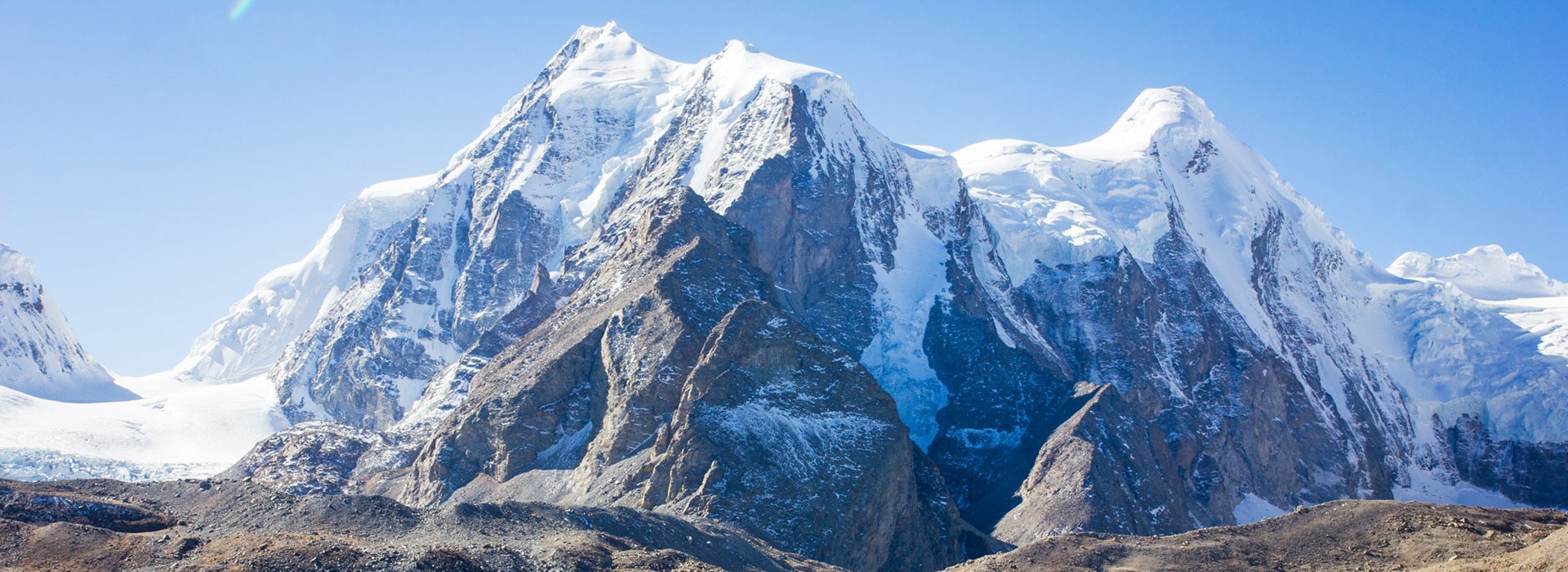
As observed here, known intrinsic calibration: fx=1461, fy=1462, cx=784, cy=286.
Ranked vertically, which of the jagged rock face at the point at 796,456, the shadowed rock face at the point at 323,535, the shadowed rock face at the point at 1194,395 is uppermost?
the shadowed rock face at the point at 1194,395

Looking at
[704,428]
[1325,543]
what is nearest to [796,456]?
[704,428]

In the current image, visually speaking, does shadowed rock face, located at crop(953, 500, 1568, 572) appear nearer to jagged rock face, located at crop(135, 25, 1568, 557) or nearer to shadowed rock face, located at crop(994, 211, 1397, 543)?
jagged rock face, located at crop(135, 25, 1568, 557)

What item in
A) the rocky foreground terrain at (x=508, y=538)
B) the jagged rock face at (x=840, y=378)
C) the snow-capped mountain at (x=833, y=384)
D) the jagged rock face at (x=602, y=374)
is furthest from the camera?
the jagged rock face at (x=602, y=374)

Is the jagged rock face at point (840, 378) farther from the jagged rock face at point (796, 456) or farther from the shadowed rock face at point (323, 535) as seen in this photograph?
the shadowed rock face at point (323, 535)

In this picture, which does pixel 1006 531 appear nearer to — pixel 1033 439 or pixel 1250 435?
pixel 1033 439

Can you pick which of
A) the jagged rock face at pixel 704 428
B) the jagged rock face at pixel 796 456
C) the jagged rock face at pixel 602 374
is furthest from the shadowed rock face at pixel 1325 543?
the jagged rock face at pixel 602 374

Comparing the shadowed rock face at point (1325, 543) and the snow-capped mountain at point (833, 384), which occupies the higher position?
the snow-capped mountain at point (833, 384)

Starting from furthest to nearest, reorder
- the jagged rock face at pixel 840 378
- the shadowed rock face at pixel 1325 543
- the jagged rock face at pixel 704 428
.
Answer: the jagged rock face at pixel 840 378, the jagged rock face at pixel 704 428, the shadowed rock face at pixel 1325 543

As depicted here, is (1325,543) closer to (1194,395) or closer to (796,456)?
(796,456)
